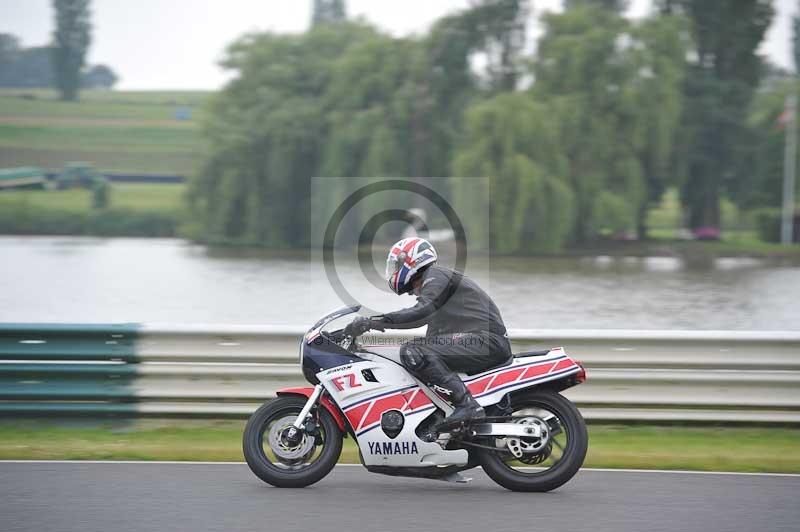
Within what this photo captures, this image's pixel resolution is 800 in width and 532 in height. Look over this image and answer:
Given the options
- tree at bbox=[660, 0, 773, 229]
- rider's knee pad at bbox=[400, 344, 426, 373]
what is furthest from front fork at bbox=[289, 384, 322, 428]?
tree at bbox=[660, 0, 773, 229]

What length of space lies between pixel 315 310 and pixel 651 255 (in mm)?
22184

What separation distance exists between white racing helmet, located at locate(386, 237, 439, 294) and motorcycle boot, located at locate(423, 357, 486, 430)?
579mm

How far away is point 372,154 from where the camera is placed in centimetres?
3922

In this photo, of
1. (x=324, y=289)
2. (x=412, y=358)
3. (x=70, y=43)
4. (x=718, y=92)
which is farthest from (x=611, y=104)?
(x=70, y=43)

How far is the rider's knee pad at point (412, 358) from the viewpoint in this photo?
6.63 metres

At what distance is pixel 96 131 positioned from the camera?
6781 cm

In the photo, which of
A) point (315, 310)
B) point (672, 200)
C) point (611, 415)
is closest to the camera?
point (611, 415)

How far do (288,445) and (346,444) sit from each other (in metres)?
1.70

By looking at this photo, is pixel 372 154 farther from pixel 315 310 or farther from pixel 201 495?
pixel 201 495

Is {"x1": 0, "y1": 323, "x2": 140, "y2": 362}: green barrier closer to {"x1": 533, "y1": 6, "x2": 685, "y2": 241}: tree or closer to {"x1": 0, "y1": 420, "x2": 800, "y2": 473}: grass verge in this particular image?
{"x1": 0, "y1": 420, "x2": 800, "y2": 473}: grass verge

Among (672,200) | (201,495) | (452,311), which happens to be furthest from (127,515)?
(672,200)

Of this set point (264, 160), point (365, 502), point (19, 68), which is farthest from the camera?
point (19, 68)

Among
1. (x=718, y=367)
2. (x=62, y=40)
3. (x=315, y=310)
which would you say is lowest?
(x=315, y=310)

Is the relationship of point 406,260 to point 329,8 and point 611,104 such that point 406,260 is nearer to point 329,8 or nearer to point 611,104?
point 611,104
